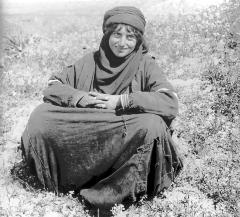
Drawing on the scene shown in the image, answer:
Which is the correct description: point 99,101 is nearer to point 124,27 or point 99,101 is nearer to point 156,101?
point 156,101

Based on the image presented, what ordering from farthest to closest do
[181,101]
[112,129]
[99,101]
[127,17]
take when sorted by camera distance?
[181,101] < [127,17] < [99,101] < [112,129]

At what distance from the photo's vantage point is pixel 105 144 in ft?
12.6

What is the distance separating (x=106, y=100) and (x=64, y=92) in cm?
47

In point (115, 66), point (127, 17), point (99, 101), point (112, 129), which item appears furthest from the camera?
point (115, 66)

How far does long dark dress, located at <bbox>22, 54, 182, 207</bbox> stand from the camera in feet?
12.3

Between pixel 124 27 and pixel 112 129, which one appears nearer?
pixel 112 129

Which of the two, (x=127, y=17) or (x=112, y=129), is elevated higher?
(x=127, y=17)

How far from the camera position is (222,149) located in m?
4.93

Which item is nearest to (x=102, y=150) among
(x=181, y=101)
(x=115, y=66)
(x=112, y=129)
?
(x=112, y=129)

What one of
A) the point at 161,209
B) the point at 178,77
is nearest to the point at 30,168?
the point at 161,209

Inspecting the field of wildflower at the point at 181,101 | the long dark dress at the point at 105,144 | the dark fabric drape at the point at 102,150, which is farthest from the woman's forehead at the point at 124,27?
the field of wildflower at the point at 181,101

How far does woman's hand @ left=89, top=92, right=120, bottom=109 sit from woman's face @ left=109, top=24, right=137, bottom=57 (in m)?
0.53

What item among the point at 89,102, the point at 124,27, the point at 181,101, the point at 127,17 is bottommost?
the point at 181,101

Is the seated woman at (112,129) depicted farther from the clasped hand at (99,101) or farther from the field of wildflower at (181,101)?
the field of wildflower at (181,101)
